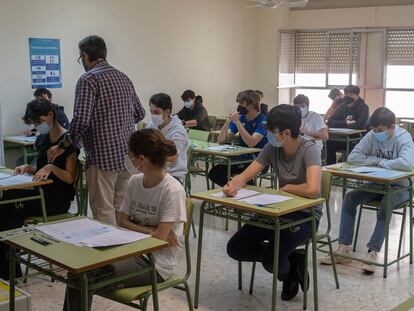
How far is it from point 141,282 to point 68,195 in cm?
143

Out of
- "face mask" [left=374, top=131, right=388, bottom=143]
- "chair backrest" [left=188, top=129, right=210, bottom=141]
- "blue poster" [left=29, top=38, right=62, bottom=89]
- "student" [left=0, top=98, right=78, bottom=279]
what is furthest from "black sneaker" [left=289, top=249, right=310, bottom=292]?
"blue poster" [left=29, top=38, right=62, bottom=89]

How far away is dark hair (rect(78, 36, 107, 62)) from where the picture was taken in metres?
3.46

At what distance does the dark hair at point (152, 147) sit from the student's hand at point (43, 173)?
44.2 inches

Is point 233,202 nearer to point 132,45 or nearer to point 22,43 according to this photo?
point 22,43

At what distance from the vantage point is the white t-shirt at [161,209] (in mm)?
2467

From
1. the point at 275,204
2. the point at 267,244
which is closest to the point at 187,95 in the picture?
the point at 267,244

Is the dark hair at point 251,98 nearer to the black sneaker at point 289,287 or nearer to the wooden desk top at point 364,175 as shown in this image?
the wooden desk top at point 364,175

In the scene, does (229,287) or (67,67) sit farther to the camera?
(67,67)

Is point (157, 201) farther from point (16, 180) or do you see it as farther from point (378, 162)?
point (378, 162)

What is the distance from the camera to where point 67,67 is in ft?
22.5

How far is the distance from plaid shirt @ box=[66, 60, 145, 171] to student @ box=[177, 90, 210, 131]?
4091 mm

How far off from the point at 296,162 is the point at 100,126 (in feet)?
4.05

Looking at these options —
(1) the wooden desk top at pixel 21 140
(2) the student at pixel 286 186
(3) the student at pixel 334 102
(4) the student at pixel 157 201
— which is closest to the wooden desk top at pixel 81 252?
(4) the student at pixel 157 201

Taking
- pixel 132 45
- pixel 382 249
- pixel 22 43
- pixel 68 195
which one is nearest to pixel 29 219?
pixel 68 195
